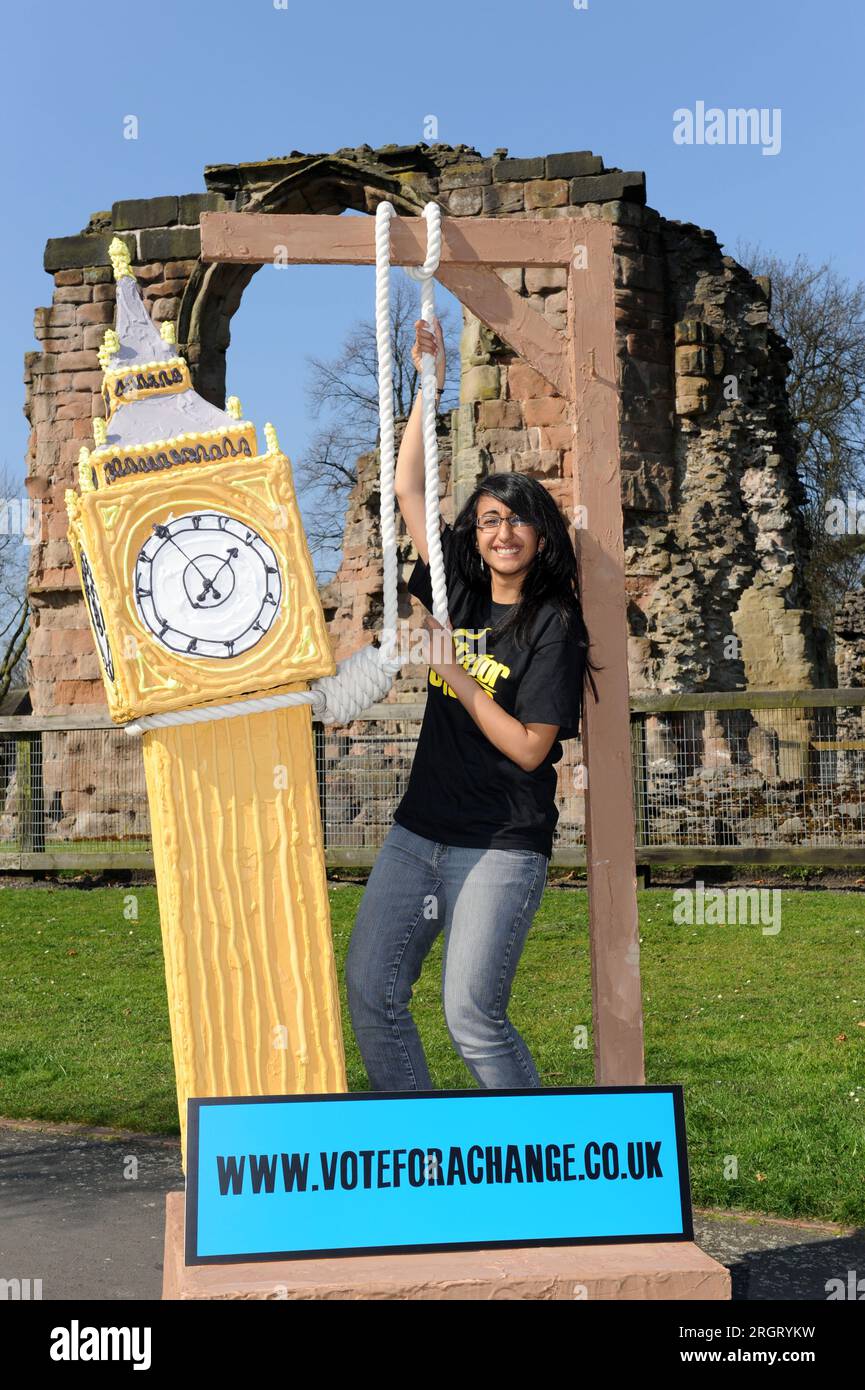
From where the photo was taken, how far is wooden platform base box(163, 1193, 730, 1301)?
273 centimetres

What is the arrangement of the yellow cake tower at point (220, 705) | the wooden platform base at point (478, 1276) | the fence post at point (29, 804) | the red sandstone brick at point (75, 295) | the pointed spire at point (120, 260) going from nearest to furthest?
the wooden platform base at point (478, 1276), the yellow cake tower at point (220, 705), the pointed spire at point (120, 260), the fence post at point (29, 804), the red sandstone brick at point (75, 295)

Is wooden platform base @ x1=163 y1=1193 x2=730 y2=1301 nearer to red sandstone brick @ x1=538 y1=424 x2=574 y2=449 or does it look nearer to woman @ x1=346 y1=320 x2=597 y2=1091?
woman @ x1=346 y1=320 x2=597 y2=1091

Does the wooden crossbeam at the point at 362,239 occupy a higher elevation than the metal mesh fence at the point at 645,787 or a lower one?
higher

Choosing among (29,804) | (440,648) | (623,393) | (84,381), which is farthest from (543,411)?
(440,648)

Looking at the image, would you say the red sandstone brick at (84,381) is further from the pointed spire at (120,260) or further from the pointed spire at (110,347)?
the pointed spire at (110,347)

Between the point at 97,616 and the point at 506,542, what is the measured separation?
3.30 feet

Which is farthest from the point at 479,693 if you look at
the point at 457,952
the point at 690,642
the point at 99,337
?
the point at 99,337

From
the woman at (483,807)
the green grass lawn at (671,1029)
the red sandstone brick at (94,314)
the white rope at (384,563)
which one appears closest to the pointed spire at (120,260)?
the white rope at (384,563)

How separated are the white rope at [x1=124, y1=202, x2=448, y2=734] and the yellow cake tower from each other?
35mm

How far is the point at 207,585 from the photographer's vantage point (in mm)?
3238

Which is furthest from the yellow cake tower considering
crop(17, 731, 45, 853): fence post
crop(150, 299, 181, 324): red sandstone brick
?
crop(150, 299, 181, 324): red sandstone brick

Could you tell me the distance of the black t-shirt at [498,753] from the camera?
3.35 meters

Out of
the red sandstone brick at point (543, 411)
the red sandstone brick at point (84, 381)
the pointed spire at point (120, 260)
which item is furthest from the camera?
the red sandstone brick at point (84, 381)

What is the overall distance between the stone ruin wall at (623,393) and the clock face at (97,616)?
1035 centimetres
